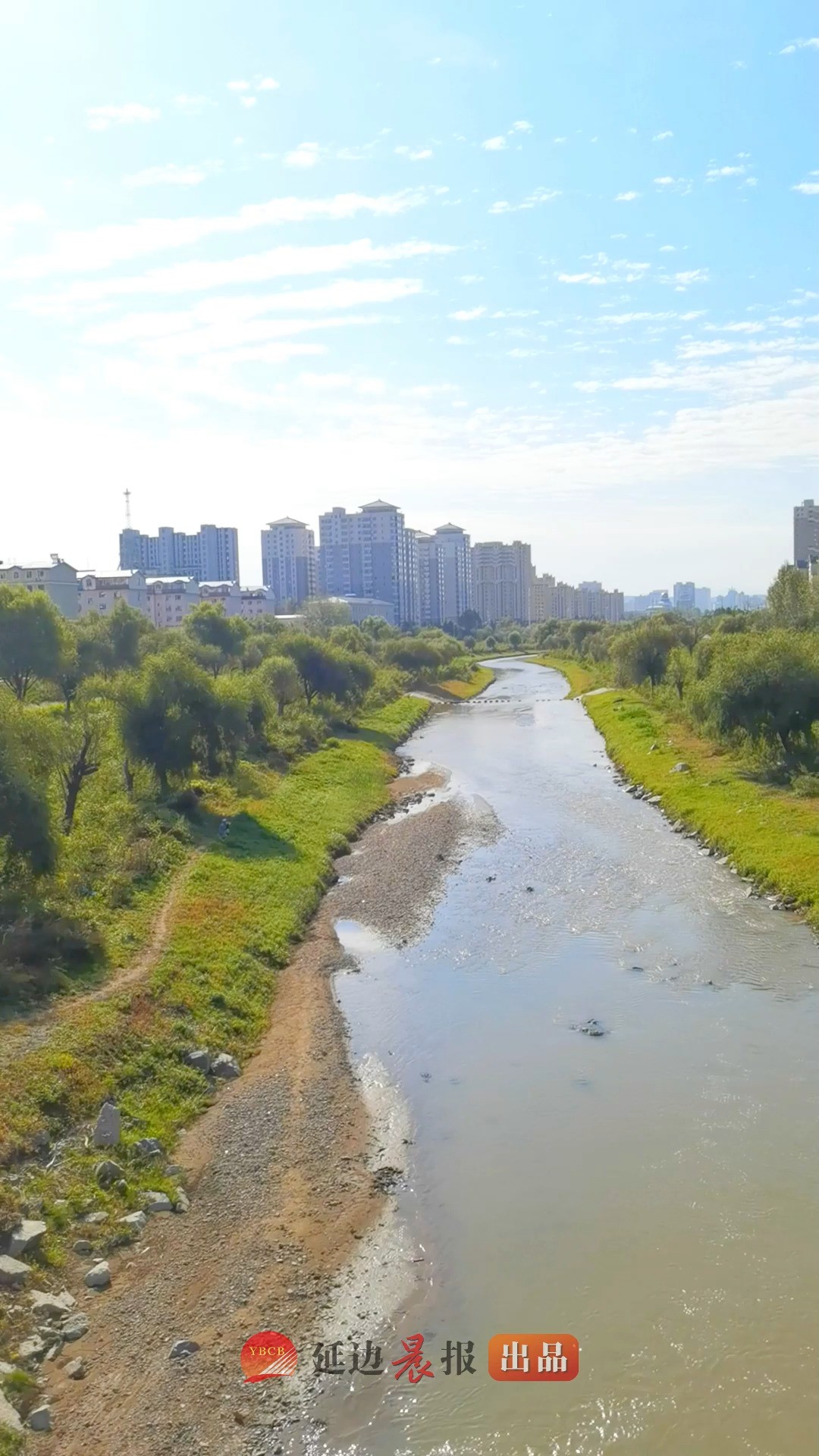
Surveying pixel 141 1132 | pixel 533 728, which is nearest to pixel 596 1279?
pixel 141 1132

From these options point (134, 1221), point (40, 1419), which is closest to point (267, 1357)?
Result: point (40, 1419)

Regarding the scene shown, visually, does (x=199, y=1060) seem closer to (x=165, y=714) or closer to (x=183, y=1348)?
(x=183, y=1348)

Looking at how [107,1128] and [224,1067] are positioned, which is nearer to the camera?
[107,1128]

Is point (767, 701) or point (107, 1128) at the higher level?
point (767, 701)

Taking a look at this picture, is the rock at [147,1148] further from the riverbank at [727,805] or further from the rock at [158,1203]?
the riverbank at [727,805]

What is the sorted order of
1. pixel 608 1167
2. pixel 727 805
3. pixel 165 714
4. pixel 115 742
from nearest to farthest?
pixel 608 1167 → pixel 115 742 → pixel 165 714 → pixel 727 805

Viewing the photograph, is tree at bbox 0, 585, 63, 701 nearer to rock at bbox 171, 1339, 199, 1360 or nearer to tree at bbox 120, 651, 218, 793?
tree at bbox 120, 651, 218, 793

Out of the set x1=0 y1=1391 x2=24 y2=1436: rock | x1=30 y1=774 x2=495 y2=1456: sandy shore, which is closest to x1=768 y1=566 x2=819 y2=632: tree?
x1=30 y1=774 x2=495 y2=1456: sandy shore
